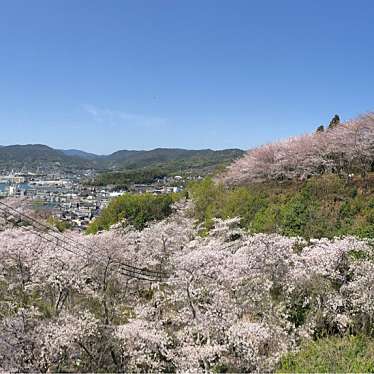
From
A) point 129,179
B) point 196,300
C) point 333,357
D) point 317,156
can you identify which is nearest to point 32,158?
point 129,179

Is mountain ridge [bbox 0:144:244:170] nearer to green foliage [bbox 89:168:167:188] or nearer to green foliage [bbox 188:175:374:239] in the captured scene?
green foliage [bbox 89:168:167:188]

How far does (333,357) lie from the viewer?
315 inches

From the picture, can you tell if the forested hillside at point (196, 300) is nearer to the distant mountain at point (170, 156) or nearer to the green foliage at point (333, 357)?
the green foliage at point (333, 357)

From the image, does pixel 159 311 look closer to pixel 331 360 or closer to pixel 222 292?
pixel 222 292

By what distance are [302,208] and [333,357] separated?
971cm

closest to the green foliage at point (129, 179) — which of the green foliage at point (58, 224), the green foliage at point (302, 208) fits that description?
the green foliage at point (58, 224)

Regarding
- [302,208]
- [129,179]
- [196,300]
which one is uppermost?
[129,179]

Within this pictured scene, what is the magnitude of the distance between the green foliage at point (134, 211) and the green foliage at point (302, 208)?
4422mm

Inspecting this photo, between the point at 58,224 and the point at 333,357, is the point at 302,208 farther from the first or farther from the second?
the point at 58,224

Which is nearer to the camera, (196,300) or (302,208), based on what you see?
(196,300)

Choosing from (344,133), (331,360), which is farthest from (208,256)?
(344,133)

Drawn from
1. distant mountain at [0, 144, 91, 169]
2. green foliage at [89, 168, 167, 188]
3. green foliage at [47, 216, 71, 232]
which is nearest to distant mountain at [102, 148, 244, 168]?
distant mountain at [0, 144, 91, 169]

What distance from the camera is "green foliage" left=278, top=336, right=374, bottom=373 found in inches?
296

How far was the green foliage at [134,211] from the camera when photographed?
2669cm
